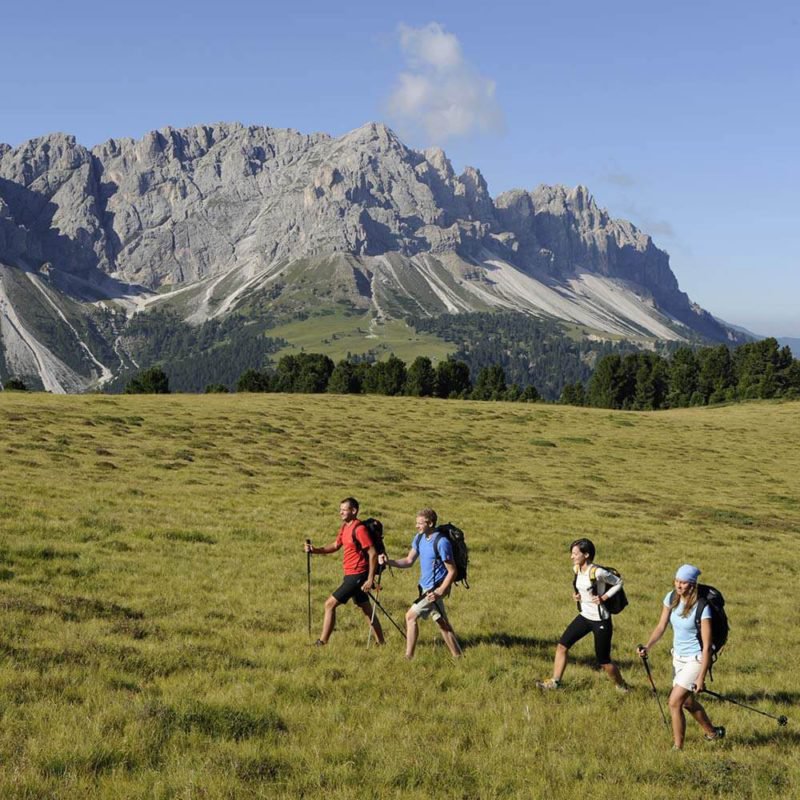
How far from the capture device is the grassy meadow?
9531mm

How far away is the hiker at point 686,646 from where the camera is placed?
10766 millimetres

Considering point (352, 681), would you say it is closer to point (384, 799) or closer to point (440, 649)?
point (440, 649)

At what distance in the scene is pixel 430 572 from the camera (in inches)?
565

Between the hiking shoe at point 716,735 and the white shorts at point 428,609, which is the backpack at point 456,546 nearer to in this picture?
the white shorts at point 428,609

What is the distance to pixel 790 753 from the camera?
37.6 feet

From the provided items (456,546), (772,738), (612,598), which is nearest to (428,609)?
(456,546)

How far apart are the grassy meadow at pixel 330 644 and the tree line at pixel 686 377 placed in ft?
331

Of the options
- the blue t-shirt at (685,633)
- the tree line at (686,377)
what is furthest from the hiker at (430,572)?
the tree line at (686,377)

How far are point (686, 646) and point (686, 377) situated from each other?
144648 millimetres

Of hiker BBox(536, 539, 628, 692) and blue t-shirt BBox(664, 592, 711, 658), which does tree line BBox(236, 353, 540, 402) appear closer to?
hiker BBox(536, 539, 628, 692)

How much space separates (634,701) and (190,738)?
308 inches

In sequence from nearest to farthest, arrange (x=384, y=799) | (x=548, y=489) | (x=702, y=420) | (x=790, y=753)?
(x=384, y=799), (x=790, y=753), (x=548, y=489), (x=702, y=420)

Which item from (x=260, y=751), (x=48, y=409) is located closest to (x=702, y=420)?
(x=48, y=409)

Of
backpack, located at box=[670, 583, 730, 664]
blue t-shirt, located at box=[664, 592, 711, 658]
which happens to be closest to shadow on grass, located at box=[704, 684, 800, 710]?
blue t-shirt, located at box=[664, 592, 711, 658]
